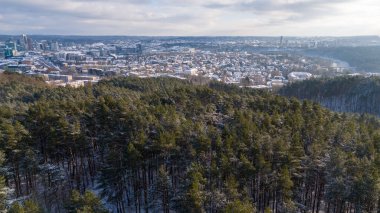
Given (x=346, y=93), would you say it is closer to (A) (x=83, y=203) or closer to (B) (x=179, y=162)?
(B) (x=179, y=162)

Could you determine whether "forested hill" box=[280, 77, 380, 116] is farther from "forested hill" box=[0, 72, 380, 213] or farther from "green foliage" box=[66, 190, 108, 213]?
"green foliage" box=[66, 190, 108, 213]

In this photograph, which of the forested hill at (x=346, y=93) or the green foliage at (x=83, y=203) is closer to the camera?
the green foliage at (x=83, y=203)

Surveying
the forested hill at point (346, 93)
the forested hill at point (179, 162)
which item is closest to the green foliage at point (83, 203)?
the forested hill at point (179, 162)

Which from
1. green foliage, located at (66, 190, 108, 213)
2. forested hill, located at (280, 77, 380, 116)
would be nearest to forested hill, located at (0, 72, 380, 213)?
green foliage, located at (66, 190, 108, 213)

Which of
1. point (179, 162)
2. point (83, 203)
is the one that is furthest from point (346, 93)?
point (83, 203)

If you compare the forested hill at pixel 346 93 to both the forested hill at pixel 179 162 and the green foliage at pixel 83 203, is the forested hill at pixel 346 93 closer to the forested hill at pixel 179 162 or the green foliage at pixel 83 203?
the forested hill at pixel 179 162

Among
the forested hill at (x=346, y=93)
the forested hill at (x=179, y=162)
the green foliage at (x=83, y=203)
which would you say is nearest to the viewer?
the green foliage at (x=83, y=203)
